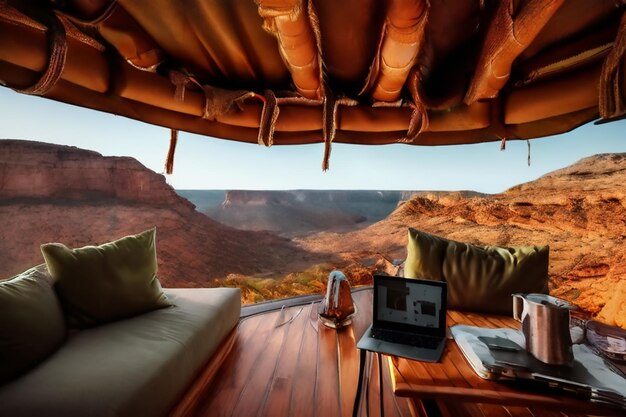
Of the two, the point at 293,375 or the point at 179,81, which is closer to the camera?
the point at 179,81

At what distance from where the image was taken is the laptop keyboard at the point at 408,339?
0.91 meters

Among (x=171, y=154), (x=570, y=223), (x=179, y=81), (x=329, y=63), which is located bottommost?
(x=570, y=223)

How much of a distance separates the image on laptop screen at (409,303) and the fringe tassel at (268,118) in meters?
0.99

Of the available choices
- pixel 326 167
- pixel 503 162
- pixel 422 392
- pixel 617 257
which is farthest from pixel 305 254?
pixel 422 392

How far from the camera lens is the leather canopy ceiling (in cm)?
86

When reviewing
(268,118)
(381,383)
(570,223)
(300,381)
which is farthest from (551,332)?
(570,223)

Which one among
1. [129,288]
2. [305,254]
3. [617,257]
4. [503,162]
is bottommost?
[305,254]

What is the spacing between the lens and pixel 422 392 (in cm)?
68

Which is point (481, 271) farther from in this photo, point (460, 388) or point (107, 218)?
point (107, 218)

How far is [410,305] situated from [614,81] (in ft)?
3.73

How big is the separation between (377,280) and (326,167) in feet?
2.67

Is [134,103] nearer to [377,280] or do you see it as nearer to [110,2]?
[110,2]

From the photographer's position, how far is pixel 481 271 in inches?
58.1

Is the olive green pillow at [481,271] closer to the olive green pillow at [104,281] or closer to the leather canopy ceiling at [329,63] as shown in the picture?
the leather canopy ceiling at [329,63]
